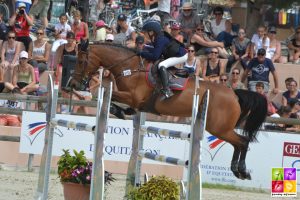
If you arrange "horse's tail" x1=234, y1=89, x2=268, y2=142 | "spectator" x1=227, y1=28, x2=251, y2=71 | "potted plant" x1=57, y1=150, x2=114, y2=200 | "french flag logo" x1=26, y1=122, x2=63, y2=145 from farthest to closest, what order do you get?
"spectator" x1=227, y1=28, x2=251, y2=71 → "french flag logo" x1=26, y1=122, x2=63, y2=145 → "horse's tail" x1=234, y1=89, x2=268, y2=142 → "potted plant" x1=57, y1=150, x2=114, y2=200

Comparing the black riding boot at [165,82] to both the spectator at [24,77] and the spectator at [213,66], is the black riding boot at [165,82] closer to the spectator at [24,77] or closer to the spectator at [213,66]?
the spectator at [213,66]

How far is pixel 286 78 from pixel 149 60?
4966 mm

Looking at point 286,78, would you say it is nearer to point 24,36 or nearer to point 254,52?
point 254,52

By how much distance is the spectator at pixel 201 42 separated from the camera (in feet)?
57.2

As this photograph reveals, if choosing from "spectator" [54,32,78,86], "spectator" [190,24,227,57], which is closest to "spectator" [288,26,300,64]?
"spectator" [190,24,227,57]

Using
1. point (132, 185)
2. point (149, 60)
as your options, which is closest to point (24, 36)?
point (149, 60)

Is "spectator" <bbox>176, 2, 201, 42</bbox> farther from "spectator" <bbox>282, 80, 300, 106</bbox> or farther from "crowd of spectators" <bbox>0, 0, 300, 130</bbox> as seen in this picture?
"spectator" <bbox>282, 80, 300, 106</bbox>

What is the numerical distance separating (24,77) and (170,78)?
15.4ft

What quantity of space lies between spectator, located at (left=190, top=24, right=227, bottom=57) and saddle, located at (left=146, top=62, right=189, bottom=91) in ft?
15.8

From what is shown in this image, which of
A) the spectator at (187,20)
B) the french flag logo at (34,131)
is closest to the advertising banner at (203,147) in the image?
the french flag logo at (34,131)

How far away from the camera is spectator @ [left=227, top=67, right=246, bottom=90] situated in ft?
52.4

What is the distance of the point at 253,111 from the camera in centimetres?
1271

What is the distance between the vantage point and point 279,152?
14.1 metres

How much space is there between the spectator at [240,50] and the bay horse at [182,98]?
13.8ft
